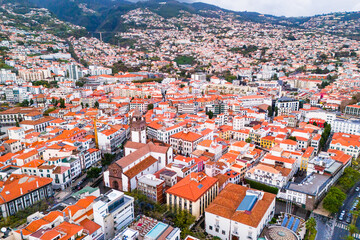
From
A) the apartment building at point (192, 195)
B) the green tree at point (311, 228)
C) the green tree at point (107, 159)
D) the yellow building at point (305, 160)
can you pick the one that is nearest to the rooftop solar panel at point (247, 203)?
the apartment building at point (192, 195)

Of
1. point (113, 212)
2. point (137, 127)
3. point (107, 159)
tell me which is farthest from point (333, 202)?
point (107, 159)

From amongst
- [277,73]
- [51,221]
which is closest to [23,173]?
[51,221]

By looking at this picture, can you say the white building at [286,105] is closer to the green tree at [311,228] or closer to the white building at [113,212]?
the green tree at [311,228]

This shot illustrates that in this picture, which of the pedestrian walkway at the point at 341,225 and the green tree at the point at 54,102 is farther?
the green tree at the point at 54,102

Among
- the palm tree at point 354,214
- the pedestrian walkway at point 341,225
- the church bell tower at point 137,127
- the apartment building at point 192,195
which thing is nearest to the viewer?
the palm tree at point 354,214

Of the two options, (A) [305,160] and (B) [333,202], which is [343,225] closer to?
(B) [333,202]

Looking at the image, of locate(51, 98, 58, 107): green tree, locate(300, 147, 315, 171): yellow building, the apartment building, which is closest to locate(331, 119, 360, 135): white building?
locate(300, 147, 315, 171): yellow building
